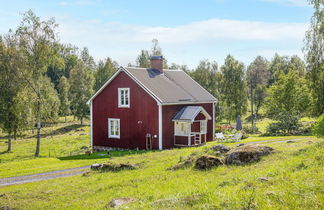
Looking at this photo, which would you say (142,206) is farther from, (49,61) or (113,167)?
(49,61)

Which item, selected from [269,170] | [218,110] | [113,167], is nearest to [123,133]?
[113,167]

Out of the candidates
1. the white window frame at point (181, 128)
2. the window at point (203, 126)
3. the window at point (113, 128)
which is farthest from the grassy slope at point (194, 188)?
the window at point (203, 126)

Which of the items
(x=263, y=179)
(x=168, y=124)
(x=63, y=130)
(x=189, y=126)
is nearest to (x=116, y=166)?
(x=263, y=179)

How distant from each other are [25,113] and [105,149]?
12.3m

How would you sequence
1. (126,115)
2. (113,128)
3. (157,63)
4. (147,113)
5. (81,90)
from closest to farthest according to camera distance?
(147,113), (126,115), (113,128), (157,63), (81,90)

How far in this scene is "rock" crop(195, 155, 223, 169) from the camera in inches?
530

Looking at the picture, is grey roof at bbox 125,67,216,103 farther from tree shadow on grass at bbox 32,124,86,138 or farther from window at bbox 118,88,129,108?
tree shadow on grass at bbox 32,124,86,138

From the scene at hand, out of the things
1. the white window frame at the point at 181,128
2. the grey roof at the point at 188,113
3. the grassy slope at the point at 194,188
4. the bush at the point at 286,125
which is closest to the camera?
the grassy slope at the point at 194,188

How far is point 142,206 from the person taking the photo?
27.0 feet

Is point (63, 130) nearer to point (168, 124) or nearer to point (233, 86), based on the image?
point (233, 86)

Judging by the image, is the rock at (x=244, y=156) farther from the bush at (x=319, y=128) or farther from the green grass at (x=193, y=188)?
the bush at (x=319, y=128)

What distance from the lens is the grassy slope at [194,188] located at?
714 cm

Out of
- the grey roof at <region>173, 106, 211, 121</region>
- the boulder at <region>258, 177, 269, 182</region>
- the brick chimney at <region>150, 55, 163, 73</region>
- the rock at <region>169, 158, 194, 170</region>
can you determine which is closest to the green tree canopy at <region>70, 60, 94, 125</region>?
the brick chimney at <region>150, 55, 163, 73</region>

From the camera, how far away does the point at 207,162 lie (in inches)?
533
